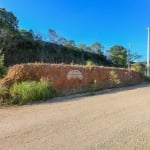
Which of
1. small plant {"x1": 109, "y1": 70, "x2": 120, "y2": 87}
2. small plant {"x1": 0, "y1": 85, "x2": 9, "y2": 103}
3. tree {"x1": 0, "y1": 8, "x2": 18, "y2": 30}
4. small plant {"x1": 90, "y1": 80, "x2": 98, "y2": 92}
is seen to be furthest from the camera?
tree {"x1": 0, "y1": 8, "x2": 18, "y2": 30}

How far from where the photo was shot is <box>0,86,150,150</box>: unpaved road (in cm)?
555

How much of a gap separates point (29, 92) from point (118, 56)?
4076cm

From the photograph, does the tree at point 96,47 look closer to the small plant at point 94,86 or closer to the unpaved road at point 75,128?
the small plant at point 94,86

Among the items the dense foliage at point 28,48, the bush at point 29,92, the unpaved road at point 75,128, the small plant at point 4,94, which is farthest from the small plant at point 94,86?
the dense foliage at point 28,48

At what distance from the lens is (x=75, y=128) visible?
682 cm

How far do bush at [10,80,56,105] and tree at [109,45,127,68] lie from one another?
36419 millimetres

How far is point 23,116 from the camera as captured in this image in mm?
8344

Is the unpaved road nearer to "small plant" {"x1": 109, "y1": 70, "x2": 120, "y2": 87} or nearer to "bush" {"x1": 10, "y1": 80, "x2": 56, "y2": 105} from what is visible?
"bush" {"x1": 10, "y1": 80, "x2": 56, "y2": 105}

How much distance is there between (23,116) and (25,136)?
7.43 feet

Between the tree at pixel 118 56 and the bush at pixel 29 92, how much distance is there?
36.4 meters

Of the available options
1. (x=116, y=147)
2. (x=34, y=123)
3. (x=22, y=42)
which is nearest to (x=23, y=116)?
(x=34, y=123)

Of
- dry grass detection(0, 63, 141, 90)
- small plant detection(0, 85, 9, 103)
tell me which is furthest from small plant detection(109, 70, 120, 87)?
small plant detection(0, 85, 9, 103)

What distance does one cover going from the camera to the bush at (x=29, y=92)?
1094cm

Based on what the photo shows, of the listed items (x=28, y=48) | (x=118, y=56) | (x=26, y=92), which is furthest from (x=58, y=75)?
(x=118, y=56)
